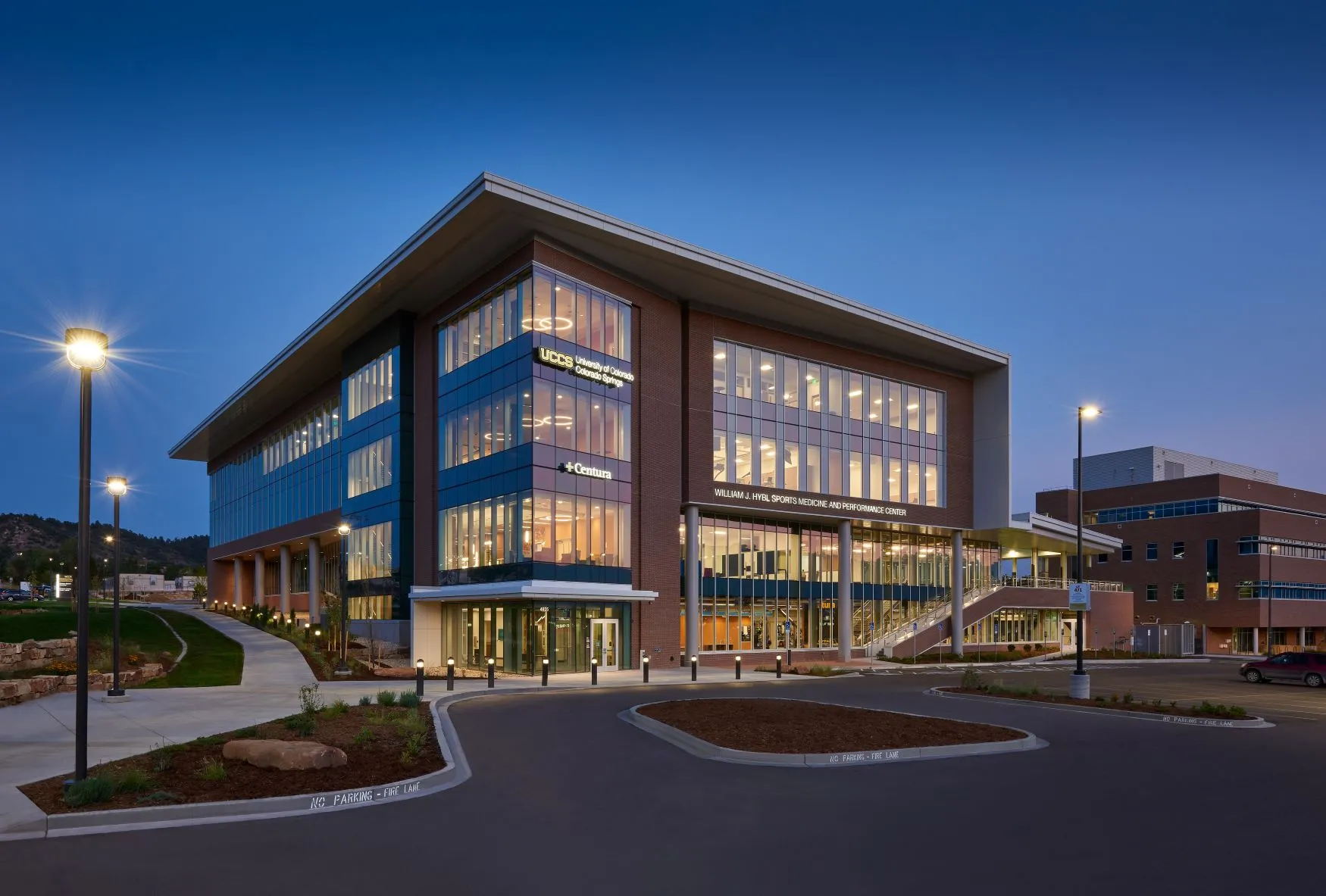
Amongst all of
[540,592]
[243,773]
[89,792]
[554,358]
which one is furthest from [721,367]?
[89,792]

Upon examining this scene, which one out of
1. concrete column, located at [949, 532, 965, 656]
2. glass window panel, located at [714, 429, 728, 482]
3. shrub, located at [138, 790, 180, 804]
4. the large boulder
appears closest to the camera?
shrub, located at [138, 790, 180, 804]

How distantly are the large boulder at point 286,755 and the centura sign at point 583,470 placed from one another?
2616 centimetres

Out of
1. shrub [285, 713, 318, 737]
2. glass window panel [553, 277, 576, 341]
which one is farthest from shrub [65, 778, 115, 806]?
glass window panel [553, 277, 576, 341]

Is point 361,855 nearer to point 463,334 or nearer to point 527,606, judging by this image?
point 527,606

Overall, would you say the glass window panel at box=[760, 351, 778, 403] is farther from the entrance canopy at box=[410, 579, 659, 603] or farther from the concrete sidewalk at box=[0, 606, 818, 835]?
the concrete sidewalk at box=[0, 606, 818, 835]

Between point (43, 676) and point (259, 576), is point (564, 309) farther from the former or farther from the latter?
point (259, 576)

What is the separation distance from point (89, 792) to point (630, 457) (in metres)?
33.2

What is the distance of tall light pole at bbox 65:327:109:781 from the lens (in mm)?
12047

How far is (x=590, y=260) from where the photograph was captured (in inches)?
1673

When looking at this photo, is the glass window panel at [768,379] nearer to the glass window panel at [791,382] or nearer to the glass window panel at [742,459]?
the glass window panel at [791,382]

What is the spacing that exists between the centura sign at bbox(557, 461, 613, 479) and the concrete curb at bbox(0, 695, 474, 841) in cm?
2697

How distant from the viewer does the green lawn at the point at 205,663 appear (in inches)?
1160

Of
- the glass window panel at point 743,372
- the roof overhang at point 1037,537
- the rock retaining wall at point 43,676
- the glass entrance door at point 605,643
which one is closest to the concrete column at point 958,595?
the roof overhang at point 1037,537

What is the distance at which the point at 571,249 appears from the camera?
41438 mm
